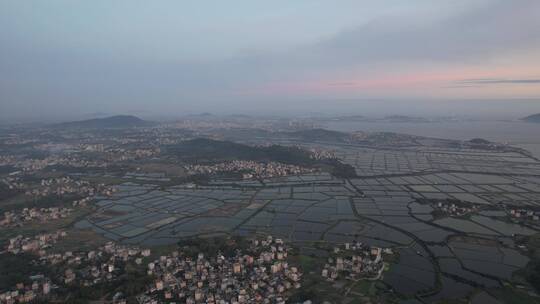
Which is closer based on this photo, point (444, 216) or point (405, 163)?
point (444, 216)

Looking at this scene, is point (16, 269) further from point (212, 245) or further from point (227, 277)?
point (227, 277)

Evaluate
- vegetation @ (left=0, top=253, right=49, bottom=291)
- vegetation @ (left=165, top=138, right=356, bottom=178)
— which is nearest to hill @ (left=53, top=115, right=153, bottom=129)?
vegetation @ (left=165, top=138, right=356, bottom=178)

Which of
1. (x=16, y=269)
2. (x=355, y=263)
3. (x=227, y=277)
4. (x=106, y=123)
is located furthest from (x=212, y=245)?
(x=106, y=123)

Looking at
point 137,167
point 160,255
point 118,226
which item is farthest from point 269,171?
point 160,255

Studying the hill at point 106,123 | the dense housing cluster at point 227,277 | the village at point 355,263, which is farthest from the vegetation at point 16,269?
the hill at point 106,123

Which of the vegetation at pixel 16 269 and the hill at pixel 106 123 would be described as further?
the hill at pixel 106 123

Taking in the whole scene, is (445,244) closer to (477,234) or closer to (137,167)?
(477,234)

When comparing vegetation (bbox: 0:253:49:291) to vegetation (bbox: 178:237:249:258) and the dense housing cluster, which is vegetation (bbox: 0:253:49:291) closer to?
the dense housing cluster

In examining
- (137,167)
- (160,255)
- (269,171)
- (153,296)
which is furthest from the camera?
(137,167)

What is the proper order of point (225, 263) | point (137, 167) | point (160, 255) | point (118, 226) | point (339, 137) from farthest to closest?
point (339, 137)
point (137, 167)
point (118, 226)
point (160, 255)
point (225, 263)

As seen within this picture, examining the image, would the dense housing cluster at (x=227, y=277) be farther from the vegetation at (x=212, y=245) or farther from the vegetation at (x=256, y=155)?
the vegetation at (x=256, y=155)
